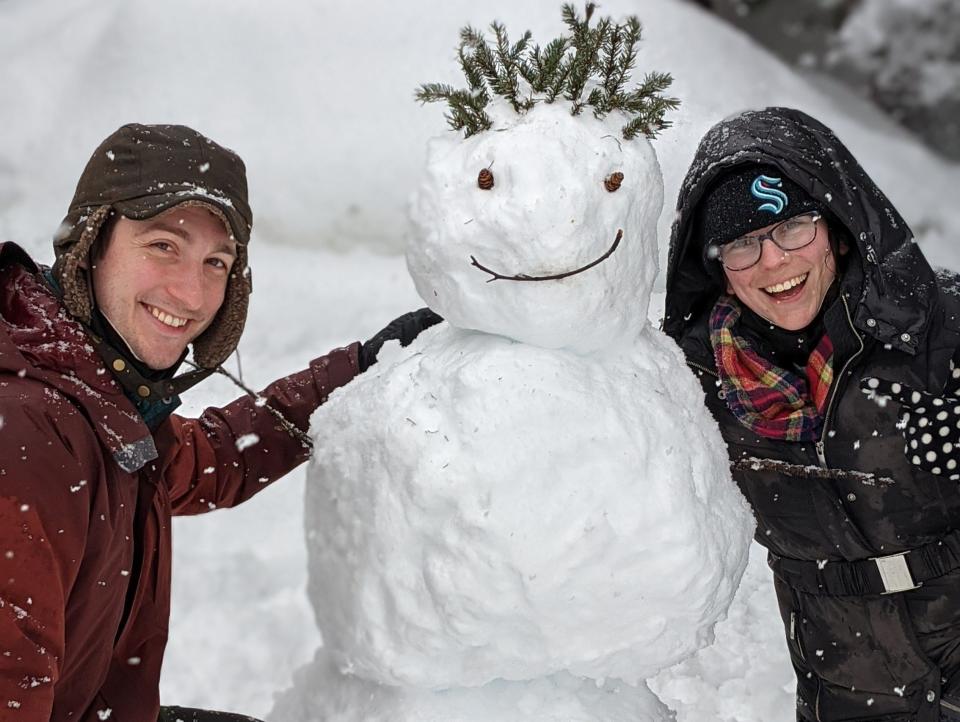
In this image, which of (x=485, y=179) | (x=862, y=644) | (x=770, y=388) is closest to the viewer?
(x=485, y=179)

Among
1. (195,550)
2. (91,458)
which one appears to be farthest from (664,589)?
(195,550)

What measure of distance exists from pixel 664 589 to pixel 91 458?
0.95 metres

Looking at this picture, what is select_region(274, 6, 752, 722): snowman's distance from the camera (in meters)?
1.58

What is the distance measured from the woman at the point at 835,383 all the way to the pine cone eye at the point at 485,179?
0.46 metres

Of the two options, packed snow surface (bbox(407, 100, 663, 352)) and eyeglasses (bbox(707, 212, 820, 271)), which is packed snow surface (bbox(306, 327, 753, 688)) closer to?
packed snow surface (bbox(407, 100, 663, 352))

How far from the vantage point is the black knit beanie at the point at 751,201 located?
176 centimetres

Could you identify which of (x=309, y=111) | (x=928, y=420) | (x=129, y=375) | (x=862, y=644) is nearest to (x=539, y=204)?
(x=129, y=375)

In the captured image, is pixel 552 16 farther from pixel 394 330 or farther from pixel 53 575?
pixel 53 575

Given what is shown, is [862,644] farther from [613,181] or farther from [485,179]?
[485,179]

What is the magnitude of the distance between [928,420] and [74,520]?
4.86ft

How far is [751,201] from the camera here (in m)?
1.77

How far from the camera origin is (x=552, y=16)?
455cm

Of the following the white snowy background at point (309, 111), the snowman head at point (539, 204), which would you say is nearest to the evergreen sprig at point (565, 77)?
the snowman head at point (539, 204)

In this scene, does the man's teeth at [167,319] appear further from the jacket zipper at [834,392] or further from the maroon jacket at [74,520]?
the jacket zipper at [834,392]
